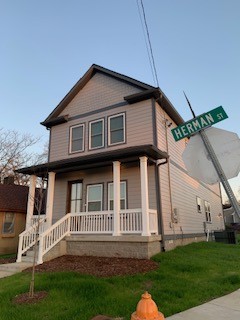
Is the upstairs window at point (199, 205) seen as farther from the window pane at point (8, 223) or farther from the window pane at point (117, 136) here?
the window pane at point (8, 223)

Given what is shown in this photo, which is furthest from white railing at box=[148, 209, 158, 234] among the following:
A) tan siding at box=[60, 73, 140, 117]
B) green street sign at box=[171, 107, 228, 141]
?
green street sign at box=[171, 107, 228, 141]

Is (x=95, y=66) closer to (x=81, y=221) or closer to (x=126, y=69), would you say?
(x=126, y=69)

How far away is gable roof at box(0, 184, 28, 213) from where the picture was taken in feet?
50.7

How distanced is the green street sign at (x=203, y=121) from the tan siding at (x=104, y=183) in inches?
319

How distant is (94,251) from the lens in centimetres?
981

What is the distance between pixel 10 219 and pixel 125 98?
10304 millimetres

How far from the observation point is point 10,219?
15656 millimetres

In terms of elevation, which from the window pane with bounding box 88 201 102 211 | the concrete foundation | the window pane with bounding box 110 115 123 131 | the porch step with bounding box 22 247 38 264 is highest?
the window pane with bounding box 110 115 123 131

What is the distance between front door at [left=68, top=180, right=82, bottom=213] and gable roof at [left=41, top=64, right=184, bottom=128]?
376 cm

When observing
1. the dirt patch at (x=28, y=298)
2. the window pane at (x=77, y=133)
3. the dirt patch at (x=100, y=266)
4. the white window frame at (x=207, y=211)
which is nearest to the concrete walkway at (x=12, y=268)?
the dirt patch at (x=100, y=266)

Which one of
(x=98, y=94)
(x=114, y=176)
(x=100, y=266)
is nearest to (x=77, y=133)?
(x=98, y=94)

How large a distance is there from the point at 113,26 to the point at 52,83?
696 centimetres

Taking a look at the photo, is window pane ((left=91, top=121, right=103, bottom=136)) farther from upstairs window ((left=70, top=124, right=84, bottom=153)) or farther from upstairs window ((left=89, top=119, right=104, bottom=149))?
upstairs window ((left=70, top=124, right=84, bottom=153))

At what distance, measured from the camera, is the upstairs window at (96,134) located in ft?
41.8
